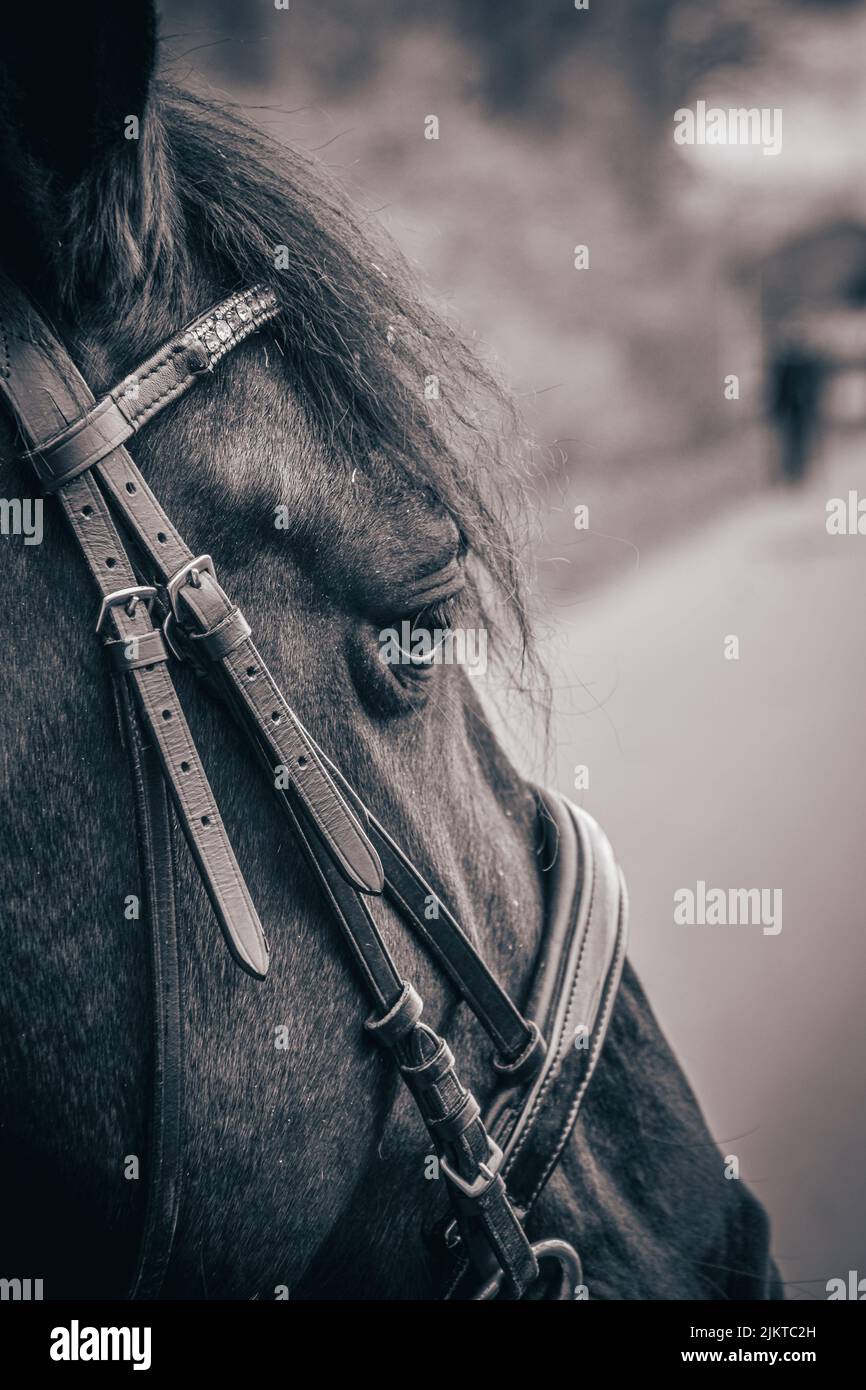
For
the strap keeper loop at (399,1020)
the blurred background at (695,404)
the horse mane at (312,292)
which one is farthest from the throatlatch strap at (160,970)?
the blurred background at (695,404)

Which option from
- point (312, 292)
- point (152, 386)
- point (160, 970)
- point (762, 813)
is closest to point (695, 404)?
point (762, 813)

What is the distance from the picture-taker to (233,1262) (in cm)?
86

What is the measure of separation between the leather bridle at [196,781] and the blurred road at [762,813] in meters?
1.20

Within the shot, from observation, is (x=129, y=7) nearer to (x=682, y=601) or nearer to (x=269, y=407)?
(x=269, y=407)

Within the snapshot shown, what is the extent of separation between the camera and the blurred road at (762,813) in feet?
9.07

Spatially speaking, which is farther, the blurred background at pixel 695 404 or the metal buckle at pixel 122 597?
the blurred background at pixel 695 404

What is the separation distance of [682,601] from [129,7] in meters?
4.00

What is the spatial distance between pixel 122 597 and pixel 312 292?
33 cm

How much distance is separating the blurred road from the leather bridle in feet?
3.95

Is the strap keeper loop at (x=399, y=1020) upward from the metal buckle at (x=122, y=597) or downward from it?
downward

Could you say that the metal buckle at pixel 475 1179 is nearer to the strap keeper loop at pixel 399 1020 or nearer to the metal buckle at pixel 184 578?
the strap keeper loop at pixel 399 1020

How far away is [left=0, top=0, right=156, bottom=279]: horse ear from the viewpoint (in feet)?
2.21

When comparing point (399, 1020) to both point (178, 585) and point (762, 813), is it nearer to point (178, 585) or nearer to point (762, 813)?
point (178, 585)
